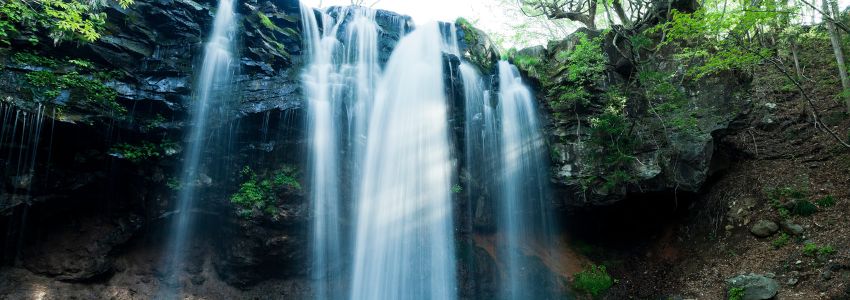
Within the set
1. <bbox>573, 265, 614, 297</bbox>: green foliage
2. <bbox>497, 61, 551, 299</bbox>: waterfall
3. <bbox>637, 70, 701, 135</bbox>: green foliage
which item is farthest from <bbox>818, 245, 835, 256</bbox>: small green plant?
<bbox>497, 61, 551, 299</bbox>: waterfall

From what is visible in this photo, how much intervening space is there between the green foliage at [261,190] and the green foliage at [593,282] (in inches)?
327

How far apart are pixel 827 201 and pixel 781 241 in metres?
1.58

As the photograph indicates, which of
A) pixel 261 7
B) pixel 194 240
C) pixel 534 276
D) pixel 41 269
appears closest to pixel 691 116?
pixel 534 276

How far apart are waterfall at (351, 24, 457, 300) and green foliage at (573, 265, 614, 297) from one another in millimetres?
3662

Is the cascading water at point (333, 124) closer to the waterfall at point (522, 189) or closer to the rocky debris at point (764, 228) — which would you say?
the waterfall at point (522, 189)

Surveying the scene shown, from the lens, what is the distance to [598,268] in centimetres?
1187

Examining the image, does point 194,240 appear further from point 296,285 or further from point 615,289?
point 615,289

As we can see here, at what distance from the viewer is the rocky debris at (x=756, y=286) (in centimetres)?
814

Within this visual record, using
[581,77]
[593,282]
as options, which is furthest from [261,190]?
[581,77]

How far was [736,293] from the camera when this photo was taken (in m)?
8.60

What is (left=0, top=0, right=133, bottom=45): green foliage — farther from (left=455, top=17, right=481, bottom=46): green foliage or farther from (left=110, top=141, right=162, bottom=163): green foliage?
(left=455, top=17, right=481, bottom=46): green foliage

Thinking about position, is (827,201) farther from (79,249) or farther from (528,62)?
(79,249)

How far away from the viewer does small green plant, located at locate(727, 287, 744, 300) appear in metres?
8.50

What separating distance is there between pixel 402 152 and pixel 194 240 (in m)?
6.10
